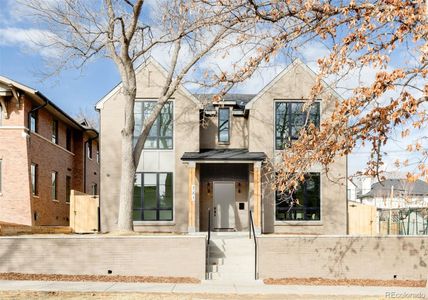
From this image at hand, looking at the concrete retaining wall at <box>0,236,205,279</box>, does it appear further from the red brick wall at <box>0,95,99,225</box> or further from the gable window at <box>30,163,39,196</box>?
the gable window at <box>30,163,39,196</box>

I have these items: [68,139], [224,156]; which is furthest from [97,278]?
[68,139]

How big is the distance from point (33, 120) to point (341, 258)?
15305 mm

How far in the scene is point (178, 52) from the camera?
2003 centimetres

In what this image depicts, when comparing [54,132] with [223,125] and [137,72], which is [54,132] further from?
[223,125]

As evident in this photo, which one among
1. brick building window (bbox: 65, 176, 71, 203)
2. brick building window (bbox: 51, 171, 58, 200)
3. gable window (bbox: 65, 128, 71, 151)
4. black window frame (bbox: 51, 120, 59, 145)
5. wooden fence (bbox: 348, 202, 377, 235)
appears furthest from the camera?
gable window (bbox: 65, 128, 71, 151)

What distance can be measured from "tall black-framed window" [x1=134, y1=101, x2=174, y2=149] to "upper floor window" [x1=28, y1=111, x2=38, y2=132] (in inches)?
183

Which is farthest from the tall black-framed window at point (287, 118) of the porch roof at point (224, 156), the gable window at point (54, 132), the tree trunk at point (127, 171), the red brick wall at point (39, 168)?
the gable window at point (54, 132)

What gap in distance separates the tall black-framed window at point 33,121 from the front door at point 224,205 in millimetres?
8651

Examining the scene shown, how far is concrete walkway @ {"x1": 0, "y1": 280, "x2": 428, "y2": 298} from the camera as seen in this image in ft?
43.9

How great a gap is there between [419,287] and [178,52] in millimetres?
11663

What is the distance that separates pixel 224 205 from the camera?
23.7 meters

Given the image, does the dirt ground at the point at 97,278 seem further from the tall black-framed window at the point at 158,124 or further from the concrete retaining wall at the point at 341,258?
the tall black-framed window at the point at 158,124

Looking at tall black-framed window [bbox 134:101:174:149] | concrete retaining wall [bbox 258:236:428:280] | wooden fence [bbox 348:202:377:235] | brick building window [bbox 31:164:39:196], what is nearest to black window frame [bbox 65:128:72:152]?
brick building window [bbox 31:164:39:196]

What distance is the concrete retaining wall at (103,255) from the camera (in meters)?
15.5
